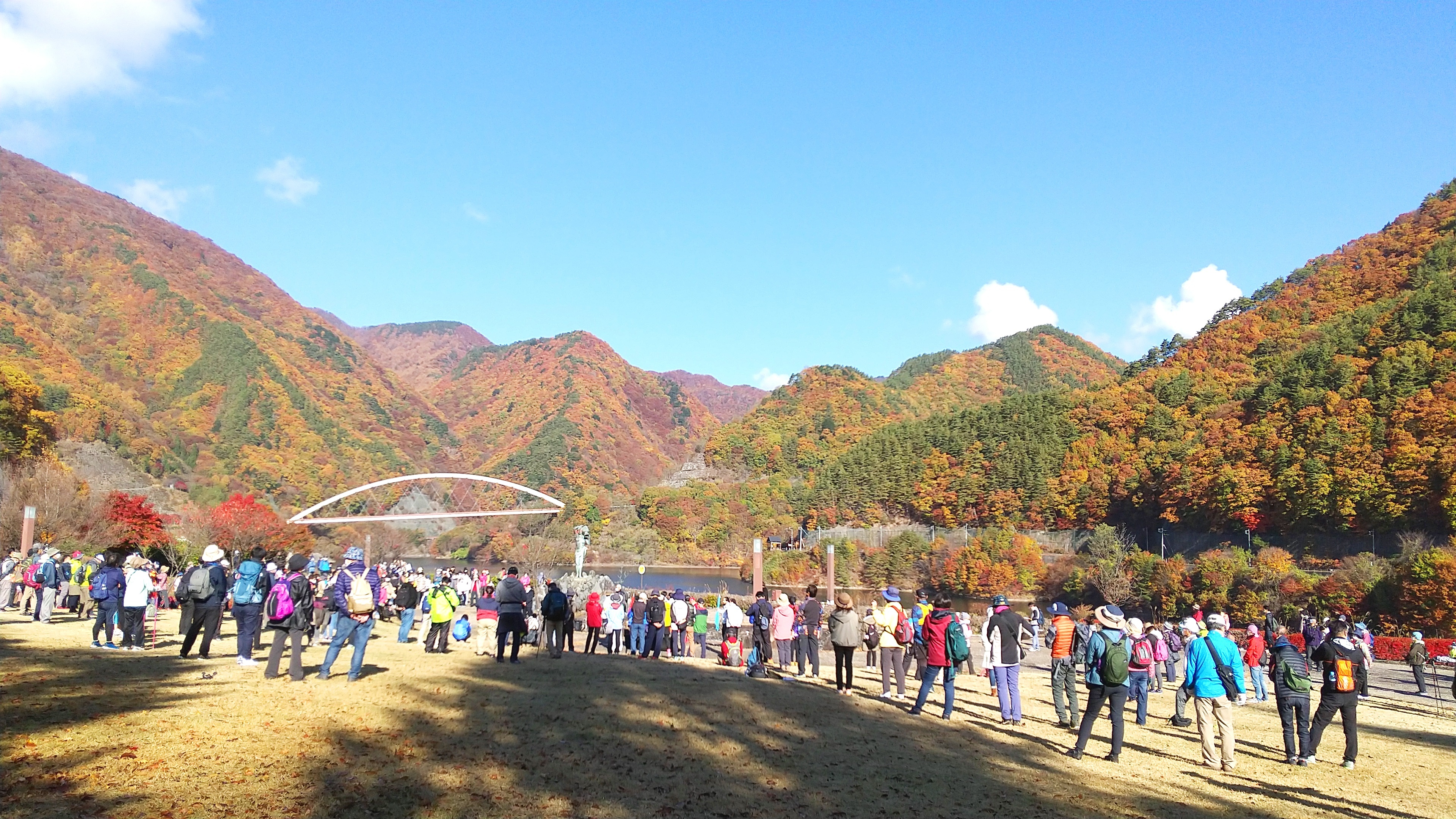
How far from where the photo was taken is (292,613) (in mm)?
11367

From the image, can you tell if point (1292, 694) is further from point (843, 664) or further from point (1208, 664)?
point (843, 664)

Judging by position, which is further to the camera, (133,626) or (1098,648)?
(133,626)

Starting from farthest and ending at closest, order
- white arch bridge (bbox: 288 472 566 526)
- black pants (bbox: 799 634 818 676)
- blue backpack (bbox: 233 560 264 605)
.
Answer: white arch bridge (bbox: 288 472 566 526) < black pants (bbox: 799 634 818 676) < blue backpack (bbox: 233 560 264 605)

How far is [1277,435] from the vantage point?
7369 centimetres

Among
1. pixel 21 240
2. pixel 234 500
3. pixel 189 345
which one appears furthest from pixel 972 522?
pixel 21 240

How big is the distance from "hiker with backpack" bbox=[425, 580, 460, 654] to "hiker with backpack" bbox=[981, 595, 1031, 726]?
30.3ft

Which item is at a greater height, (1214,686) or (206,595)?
(206,595)

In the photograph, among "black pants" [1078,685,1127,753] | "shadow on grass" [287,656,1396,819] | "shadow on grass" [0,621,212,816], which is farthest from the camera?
"black pants" [1078,685,1127,753]

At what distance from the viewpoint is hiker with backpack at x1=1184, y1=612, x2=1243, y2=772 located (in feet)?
34.7

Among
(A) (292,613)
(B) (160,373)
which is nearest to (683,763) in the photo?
(A) (292,613)

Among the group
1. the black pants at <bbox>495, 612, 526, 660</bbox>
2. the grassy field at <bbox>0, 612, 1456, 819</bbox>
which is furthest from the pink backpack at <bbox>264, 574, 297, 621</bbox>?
the black pants at <bbox>495, 612, 526, 660</bbox>

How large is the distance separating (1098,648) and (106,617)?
14.5 m

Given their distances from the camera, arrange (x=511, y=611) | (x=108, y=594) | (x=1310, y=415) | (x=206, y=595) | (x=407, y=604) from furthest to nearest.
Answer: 1. (x=1310, y=415)
2. (x=407, y=604)
3. (x=511, y=611)
4. (x=108, y=594)
5. (x=206, y=595)

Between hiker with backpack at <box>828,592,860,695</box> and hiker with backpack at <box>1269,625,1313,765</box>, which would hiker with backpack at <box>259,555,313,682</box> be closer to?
hiker with backpack at <box>828,592,860,695</box>
